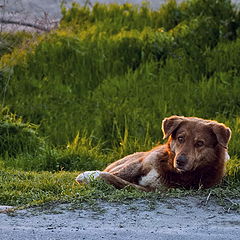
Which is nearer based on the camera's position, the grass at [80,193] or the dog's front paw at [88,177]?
the grass at [80,193]

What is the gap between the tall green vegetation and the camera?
11023 millimetres

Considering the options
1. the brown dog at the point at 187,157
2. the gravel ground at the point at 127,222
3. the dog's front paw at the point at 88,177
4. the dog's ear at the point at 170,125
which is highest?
the dog's ear at the point at 170,125

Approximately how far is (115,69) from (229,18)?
241 cm

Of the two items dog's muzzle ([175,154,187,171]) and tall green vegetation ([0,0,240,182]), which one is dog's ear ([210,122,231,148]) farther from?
tall green vegetation ([0,0,240,182])

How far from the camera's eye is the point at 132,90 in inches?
478

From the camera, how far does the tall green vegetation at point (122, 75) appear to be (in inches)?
434

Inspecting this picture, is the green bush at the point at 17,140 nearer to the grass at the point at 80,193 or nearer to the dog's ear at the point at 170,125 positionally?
the grass at the point at 80,193

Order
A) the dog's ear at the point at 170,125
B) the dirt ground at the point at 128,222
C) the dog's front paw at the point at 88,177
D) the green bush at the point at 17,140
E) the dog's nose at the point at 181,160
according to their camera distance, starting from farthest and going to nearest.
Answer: the green bush at the point at 17,140 < the dog's front paw at the point at 88,177 < the dog's ear at the point at 170,125 < the dog's nose at the point at 181,160 < the dirt ground at the point at 128,222

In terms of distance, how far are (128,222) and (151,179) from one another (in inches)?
53.8

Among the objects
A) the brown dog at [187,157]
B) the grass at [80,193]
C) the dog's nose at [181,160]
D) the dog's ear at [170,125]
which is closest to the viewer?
the grass at [80,193]

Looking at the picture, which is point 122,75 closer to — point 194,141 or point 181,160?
point 194,141

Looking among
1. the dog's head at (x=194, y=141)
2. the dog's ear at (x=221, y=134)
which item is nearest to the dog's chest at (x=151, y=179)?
the dog's head at (x=194, y=141)

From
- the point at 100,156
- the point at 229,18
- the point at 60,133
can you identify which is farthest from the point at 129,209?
the point at 229,18

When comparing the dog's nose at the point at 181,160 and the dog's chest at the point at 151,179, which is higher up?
the dog's nose at the point at 181,160
